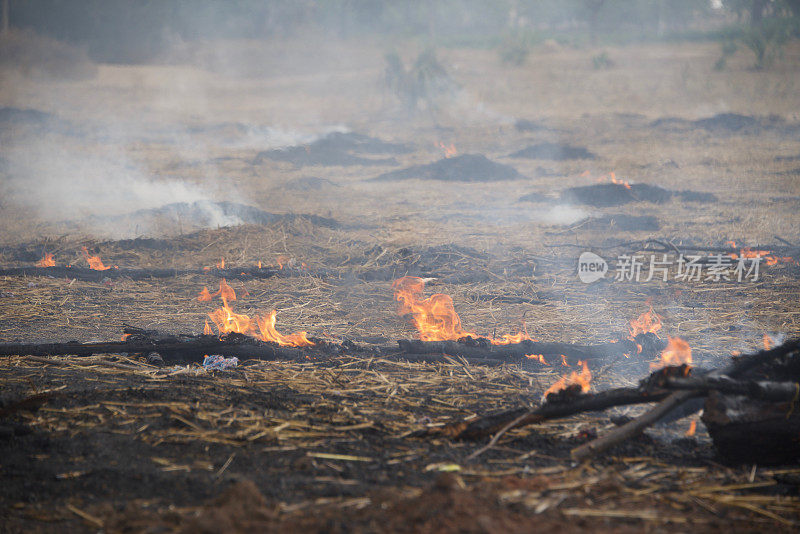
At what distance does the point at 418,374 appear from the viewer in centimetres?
505

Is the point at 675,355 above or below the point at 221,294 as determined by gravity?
below

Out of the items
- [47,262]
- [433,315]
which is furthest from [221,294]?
[47,262]

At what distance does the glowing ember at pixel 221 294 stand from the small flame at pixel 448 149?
1220cm

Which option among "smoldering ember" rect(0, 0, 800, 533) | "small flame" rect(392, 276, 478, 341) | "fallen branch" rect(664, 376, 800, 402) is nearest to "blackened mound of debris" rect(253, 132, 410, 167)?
"smoldering ember" rect(0, 0, 800, 533)

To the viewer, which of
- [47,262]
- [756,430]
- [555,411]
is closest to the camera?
[756,430]

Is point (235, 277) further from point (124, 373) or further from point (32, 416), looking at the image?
point (32, 416)

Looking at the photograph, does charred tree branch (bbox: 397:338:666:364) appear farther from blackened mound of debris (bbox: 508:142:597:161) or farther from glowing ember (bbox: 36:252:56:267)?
blackened mound of debris (bbox: 508:142:597:161)

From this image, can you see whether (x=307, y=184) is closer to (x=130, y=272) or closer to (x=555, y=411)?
(x=130, y=272)

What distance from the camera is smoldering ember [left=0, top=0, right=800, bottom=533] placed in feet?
9.88

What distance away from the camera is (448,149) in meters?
20.1

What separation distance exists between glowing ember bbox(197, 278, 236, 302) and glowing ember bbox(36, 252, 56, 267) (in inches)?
105

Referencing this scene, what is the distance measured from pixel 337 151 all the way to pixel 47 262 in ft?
39.4

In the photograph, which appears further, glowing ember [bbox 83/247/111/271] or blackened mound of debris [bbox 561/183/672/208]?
blackened mound of debris [bbox 561/183/672/208]

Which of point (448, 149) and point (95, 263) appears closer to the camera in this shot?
point (95, 263)
